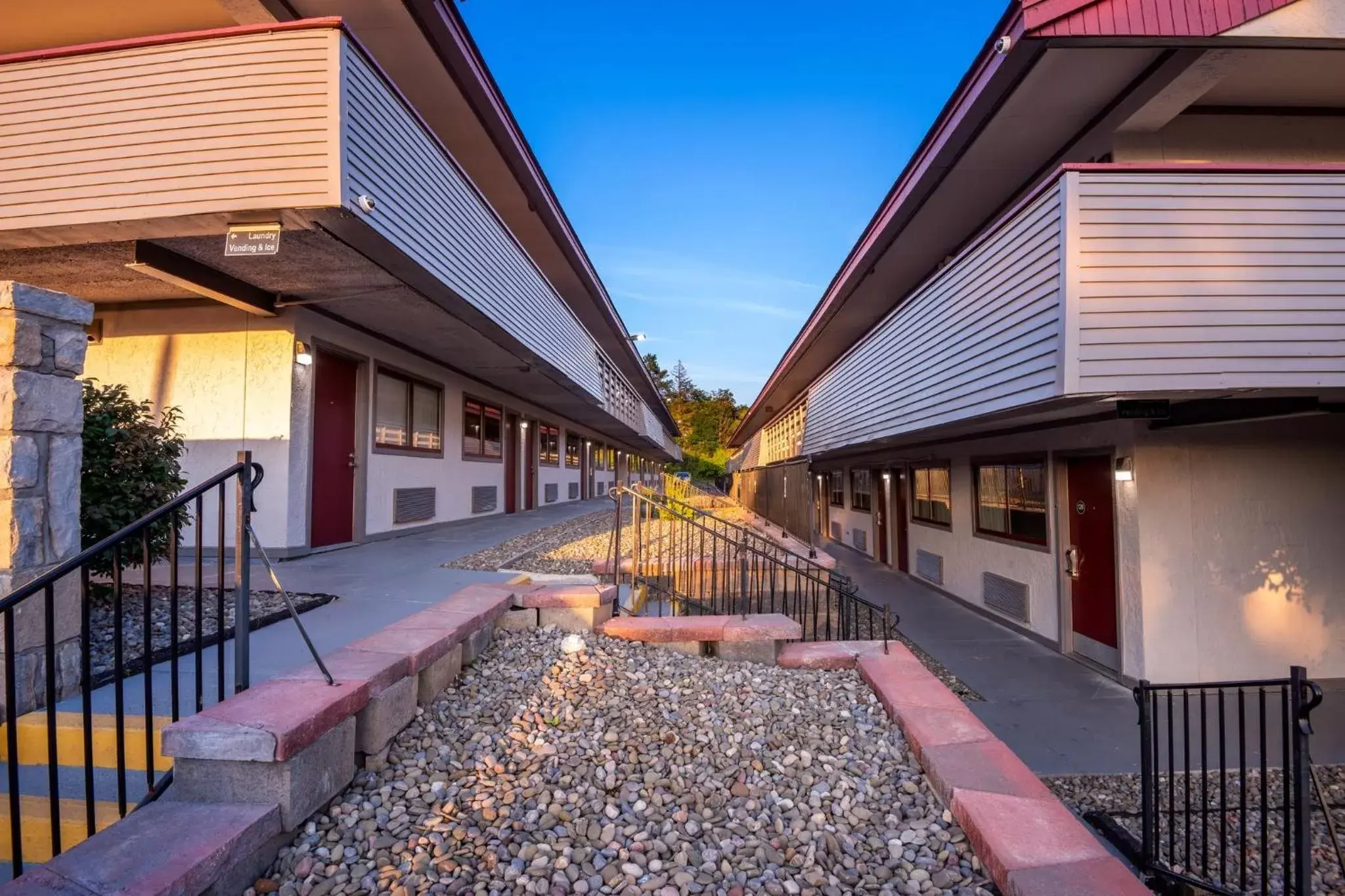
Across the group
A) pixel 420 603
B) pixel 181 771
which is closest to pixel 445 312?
pixel 420 603

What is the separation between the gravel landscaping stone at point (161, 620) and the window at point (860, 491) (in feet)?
40.6

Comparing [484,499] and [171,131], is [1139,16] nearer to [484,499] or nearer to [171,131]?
[171,131]

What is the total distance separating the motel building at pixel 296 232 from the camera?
4.52m

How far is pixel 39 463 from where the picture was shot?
9.68 feet

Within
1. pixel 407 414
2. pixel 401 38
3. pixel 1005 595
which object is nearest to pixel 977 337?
pixel 1005 595

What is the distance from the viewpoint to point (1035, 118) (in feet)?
20.2

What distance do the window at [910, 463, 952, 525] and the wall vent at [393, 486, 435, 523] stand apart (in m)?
8.59

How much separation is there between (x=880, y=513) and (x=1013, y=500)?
5.73 meters

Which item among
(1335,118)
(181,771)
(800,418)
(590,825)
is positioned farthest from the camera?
(800,418)

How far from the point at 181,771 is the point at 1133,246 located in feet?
19.5

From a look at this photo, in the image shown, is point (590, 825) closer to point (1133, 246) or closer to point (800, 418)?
point (1133, 246)

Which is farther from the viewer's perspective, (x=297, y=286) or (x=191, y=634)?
(x=297, y=286)

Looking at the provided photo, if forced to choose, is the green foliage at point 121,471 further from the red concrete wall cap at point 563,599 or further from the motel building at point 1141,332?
the motel building at point 1141,332

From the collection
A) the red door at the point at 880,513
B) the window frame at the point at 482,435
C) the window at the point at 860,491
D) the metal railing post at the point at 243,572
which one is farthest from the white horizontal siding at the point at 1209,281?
the window at the point at 860,491
